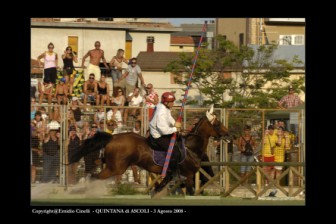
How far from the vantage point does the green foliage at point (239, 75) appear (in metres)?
34.6

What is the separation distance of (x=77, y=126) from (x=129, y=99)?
2.19m

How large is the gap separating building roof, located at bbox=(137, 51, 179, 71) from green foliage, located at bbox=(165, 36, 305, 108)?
6.68 metres

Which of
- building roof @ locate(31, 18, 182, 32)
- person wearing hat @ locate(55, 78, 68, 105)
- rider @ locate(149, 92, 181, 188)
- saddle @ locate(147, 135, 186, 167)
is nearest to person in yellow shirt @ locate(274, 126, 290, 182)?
saddle @ locate(147, 135, 186, 167)

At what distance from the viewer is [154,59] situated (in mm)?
48281

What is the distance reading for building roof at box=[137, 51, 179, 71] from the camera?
45997mm

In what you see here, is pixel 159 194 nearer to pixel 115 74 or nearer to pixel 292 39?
pixel 115 74

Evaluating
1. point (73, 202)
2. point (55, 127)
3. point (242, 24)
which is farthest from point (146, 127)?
point (242, 24)

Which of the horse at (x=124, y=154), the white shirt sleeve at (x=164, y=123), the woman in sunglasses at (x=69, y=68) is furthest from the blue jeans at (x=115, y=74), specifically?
the white shirt sleeve at (x=164, y=123)

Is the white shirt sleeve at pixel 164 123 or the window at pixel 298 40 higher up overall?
the window at pixel 298 40

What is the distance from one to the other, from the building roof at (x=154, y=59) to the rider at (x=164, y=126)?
25158 millimetres

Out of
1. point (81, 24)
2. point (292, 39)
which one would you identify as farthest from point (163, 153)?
point (292, 39)

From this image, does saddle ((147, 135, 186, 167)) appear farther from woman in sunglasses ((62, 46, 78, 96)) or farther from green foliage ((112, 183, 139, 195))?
woman in sunglasses ((62, 46, 78, 96))

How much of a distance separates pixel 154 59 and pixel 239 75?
11.5 m

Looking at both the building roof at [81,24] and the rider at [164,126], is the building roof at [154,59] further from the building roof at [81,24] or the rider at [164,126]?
the rider at [164,126]
